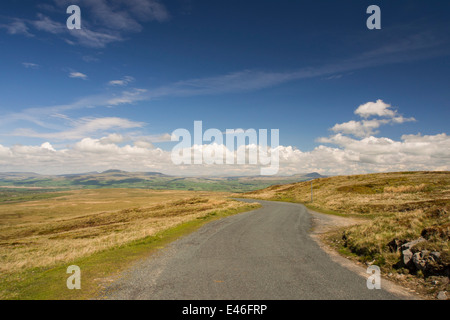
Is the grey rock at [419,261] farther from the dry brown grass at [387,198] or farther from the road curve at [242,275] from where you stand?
the dry brown grass at [387,198]

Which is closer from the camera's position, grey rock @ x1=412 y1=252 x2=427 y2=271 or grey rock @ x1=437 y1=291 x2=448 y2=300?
grey rock @ x1=437 y1=291 x2=448 y2=300

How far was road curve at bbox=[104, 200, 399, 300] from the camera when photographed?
8377 millimetres

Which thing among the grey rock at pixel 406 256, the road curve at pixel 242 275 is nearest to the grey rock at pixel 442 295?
the road curve at pixel 242 275

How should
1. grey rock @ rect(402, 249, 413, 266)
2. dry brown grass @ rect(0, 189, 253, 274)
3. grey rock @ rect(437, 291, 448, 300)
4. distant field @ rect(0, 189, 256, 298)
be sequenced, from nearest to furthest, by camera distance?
grey rock @ rect(437, 291, 448, 300), grey rock @ rect(402, 249, 413, 266), distant field @ rect(0, 189, 256, 298), dry brown grass @ rect(0, 189, 253, 274)

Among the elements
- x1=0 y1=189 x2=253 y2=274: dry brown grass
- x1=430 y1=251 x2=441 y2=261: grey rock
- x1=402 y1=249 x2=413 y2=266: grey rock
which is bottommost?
x1=0 y1=189 x2=253 y2=274: dry brown grass

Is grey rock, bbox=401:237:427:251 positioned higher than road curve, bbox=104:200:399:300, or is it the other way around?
grey rock, bbox=401:237:427:251

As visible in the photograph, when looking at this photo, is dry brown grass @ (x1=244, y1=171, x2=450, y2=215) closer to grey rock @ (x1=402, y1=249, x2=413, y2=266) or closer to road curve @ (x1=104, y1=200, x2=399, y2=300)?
grey rock @ (x1=402, y1=249, x2=413, y2=266)

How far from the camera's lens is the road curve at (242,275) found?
838 centimetres

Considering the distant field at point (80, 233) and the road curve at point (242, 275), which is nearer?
the road curve at point (242, 275)

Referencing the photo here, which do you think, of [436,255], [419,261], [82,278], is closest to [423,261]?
[419,261]

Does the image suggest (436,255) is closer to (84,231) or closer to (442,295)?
(442,295)

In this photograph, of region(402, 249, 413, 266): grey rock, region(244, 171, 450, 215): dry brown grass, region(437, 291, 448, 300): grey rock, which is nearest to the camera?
region(437, 291, 448, 300): grey rock

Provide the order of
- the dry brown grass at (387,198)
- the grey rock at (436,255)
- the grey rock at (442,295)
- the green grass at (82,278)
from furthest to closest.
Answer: the dry brown grass at (387,198) → the grey rock at (436,255) → the green grass at (82,278) → the grey rock at (442,295)

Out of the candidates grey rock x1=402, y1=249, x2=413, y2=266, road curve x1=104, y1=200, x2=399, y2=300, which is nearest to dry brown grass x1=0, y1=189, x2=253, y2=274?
road curve x1=104, y1=200, x2=399, y2=300
